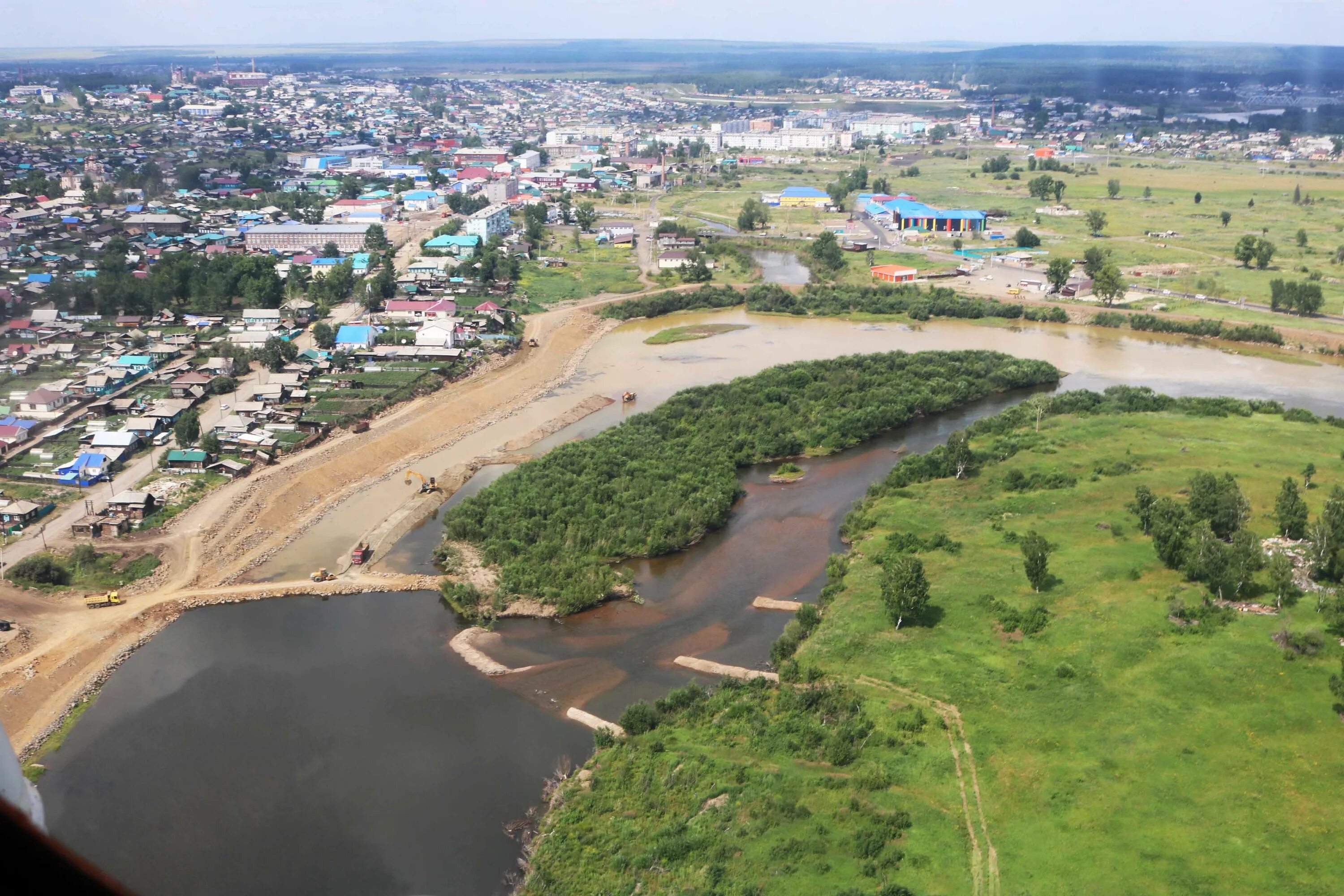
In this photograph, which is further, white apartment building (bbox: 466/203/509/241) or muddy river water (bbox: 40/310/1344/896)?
white apartment building (bbox: 466/203/509/241)

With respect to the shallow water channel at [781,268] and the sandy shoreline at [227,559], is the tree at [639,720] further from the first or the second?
the shallow water channel at [781,268]

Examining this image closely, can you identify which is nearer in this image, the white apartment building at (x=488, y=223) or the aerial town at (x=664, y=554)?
the aerial town at (x=664, y=554)

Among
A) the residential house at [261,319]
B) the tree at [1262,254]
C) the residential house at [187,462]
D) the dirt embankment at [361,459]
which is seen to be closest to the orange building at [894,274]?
the tree at [1262,254]

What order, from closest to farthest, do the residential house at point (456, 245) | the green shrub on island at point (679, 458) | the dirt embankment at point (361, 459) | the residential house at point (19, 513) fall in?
the green shrub on island at point (679, 458), the residential house at point (19, 513), the dirt embankment at point (361, 459), the residential house at point (456, 245)

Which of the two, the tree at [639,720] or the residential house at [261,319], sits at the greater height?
the residential house at [261,319]

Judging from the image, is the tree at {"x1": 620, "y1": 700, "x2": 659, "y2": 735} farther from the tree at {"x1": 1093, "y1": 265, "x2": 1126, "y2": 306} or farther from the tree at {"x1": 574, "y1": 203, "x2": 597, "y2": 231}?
the tree at {"x1": 574, "y1": 203, "x2": 597, "y2": 231}

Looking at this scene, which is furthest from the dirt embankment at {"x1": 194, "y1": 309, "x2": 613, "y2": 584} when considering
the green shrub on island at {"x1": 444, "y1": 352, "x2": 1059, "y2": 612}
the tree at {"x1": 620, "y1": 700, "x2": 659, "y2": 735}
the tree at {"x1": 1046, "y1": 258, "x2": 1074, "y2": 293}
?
the tree at {"x1": 1046, "y1": 258, "x2": 1074, "y2": 293}
